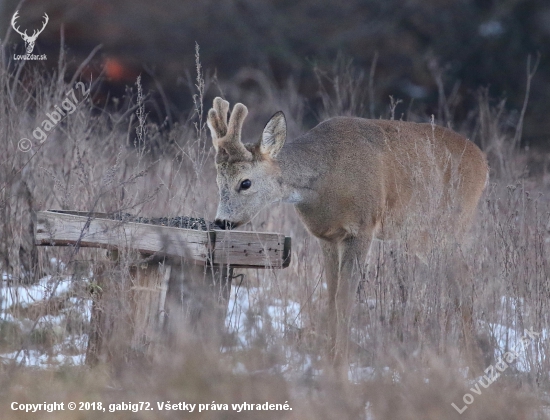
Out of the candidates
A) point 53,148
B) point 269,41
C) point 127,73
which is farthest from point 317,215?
point 269,41

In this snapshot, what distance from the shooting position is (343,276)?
6.15 meters

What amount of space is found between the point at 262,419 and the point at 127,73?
47.7ft

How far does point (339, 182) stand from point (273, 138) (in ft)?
1.85

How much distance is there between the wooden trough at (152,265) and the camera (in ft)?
16.9

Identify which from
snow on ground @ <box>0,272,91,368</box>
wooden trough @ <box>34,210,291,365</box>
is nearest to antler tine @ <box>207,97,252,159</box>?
wooden trough @ <box>34,210,291,365</box>

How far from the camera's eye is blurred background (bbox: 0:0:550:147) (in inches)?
700

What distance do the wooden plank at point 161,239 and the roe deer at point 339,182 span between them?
32 centimetres

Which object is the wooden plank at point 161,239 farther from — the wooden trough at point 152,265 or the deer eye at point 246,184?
the deer eye at point 246,184

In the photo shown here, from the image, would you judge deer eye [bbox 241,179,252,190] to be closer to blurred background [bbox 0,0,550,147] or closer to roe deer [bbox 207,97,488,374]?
roe deer [bbox 207,97,488,374]

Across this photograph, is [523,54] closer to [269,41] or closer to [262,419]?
[269,41]

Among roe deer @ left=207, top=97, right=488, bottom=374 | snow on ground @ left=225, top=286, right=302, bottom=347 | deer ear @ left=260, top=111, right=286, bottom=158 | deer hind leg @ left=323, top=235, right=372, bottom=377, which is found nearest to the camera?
snow on ground @ left=225, top=286, right=302, bottom=347

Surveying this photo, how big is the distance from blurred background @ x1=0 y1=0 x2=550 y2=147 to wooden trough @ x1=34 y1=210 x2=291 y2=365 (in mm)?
11447

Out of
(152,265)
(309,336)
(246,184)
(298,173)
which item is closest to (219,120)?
(246,184)

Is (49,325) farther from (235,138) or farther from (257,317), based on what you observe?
(235,138)
